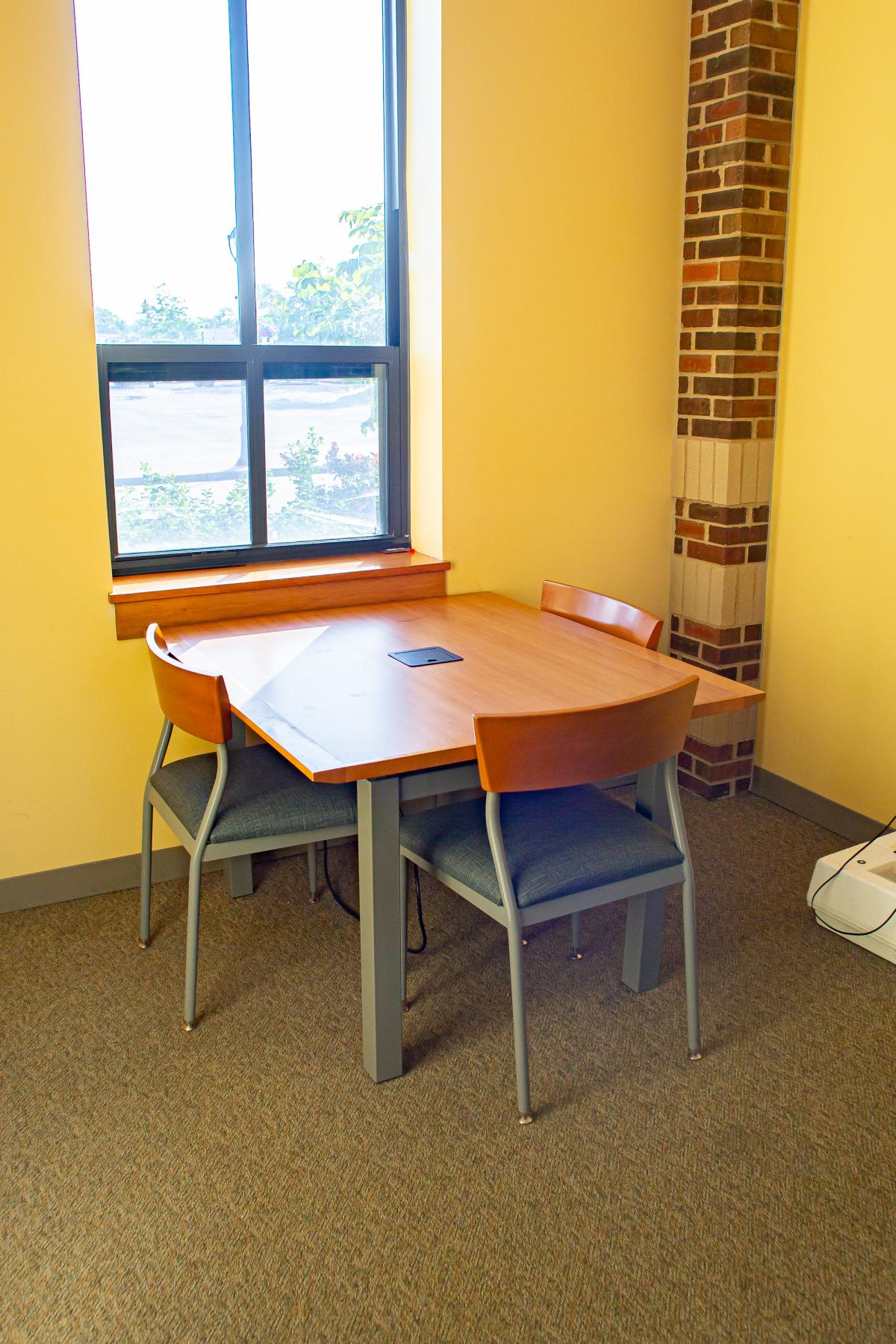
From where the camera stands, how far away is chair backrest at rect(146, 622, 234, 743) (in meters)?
2.27

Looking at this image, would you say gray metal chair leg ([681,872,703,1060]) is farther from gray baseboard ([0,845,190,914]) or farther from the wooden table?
gray baseboard ([0,845,190,914])

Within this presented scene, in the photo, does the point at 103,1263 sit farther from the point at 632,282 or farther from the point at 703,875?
the point at 632,282

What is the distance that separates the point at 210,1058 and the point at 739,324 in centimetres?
256

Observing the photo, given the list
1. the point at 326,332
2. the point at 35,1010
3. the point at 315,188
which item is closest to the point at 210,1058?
the point at 35,1010

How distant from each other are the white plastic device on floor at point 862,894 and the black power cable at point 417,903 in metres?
1.03

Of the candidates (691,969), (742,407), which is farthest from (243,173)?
(691,969)

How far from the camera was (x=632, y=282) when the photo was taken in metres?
3.57

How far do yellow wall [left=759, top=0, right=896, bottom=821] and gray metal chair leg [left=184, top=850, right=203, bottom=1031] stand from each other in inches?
80.1

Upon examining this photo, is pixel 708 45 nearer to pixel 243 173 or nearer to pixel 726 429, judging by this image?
pixel 726 429

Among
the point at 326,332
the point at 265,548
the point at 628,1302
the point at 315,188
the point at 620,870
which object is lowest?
the point at 628,1302

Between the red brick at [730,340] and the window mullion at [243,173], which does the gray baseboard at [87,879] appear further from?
the red brick at [730,340]

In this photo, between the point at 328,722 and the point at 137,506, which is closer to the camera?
the point at 328,722

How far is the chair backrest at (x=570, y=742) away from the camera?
6.56 ft

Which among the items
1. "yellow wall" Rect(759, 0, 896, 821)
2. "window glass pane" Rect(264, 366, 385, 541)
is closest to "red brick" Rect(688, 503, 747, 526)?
"yellow wall" Rect(759, 0, 896, 821)
